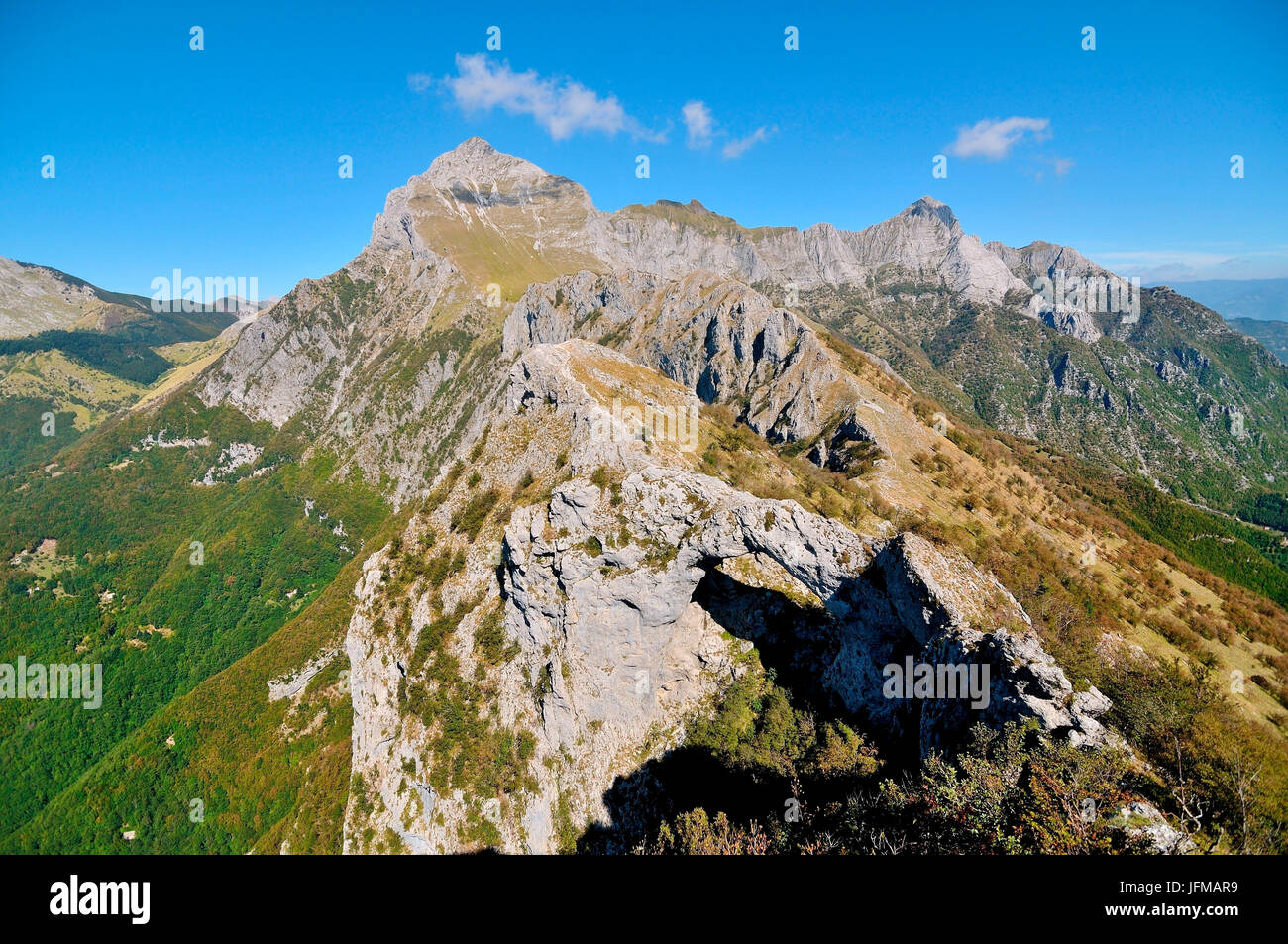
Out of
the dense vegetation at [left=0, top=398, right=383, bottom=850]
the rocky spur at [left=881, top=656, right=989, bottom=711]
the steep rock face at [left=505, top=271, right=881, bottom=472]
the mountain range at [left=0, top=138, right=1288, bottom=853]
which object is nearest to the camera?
the mountain range at [left=0, top=138, right=1288, bottom=853]

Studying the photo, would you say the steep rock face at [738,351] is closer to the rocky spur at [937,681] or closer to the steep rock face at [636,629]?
Result: the steep rock face at [636,629]

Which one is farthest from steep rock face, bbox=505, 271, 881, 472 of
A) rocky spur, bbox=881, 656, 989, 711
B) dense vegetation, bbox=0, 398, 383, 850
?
dense vegetation, bbox=0, 398, 383, 850

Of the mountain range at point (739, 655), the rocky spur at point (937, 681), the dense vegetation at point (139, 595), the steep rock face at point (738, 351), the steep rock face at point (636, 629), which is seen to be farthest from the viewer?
the dense vegetation at point (139, 595)

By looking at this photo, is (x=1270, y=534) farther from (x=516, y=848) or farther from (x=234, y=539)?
(x=234, y=539)

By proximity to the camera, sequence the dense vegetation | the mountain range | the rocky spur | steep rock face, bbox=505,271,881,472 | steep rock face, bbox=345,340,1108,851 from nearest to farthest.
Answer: the mountain range → the rocky spur → steep rock face, bbox=345,340,1108,851 → steep rock face, bbox=505,271,881,472 → the dense vegetation

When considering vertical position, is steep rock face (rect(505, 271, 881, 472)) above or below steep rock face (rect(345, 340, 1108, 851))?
above

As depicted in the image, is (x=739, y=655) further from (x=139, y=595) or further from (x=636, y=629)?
(x=139, y=595)

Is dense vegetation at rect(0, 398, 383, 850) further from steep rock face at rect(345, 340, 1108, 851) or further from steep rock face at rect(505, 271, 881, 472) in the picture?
steep rock face at rect(345, 340, 1108, 851)

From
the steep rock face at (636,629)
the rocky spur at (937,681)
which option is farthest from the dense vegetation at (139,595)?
the rocky spur at (937,681)

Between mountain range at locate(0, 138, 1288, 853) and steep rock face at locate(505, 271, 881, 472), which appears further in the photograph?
steep rock face at locate(505, 271, 881, 472)
